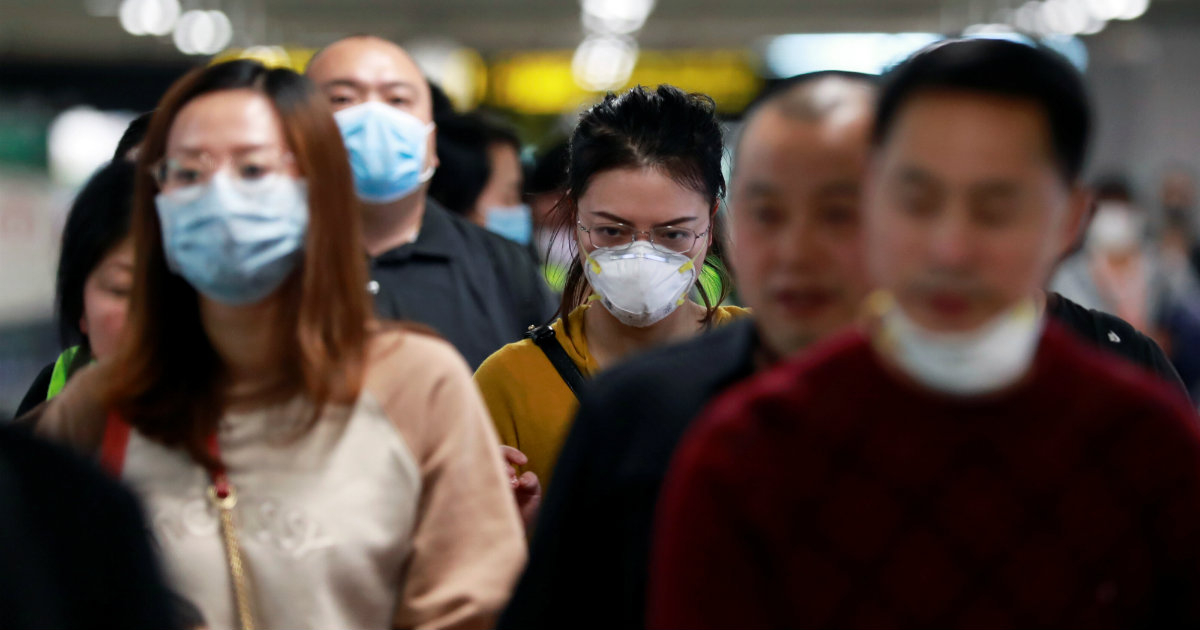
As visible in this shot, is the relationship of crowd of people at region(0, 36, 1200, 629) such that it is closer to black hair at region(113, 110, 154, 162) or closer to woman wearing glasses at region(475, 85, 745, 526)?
woman wearing glasses at region(475, 85, 745, 526)

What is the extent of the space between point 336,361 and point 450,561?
342 mm

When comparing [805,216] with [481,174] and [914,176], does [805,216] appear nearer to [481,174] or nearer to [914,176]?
[914,176]

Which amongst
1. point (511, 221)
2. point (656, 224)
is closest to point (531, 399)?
point (656, 224)

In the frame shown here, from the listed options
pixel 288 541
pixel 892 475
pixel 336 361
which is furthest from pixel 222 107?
pixel 892 475

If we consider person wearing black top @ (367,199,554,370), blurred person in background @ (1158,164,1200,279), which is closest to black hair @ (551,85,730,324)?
person wearing black top @ (367,199,554,370)

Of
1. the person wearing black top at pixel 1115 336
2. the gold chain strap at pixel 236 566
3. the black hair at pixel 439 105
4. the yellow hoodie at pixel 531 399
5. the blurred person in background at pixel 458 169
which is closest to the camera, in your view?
the gold chain strap at pixel 236 566

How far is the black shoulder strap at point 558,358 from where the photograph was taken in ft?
8.49

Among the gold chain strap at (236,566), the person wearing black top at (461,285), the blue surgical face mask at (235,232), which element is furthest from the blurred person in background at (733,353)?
the person wearing black top at (461,285)

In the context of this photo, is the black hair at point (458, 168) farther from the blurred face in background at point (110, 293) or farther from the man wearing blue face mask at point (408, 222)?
the blurred face in background at point (110, 293)

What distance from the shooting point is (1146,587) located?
131 centimetres

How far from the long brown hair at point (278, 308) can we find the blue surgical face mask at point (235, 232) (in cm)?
3

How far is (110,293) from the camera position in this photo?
8.62 ft

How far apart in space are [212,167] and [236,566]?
59 cm

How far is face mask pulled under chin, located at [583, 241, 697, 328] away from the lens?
8.54ft
